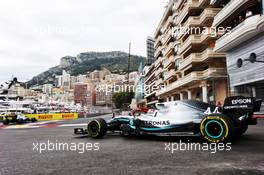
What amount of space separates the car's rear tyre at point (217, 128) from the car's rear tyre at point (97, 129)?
11.1 feet

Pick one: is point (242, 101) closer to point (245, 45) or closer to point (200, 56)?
point (245, 45)

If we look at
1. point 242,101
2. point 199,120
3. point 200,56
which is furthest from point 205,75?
point 199,120

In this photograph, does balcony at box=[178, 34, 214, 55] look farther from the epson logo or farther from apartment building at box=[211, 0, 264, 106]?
the epson logo

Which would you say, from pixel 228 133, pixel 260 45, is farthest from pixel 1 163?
pixel 260 45

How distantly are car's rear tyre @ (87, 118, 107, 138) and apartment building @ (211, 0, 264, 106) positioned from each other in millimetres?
12832

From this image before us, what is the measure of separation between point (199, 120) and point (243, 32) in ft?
46.4

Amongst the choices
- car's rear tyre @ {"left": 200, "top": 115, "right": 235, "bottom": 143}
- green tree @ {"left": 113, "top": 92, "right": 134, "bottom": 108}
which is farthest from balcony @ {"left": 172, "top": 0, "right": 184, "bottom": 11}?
green tree @ {"left": 113, "top": 92, "right": 134, "bottom": 108}

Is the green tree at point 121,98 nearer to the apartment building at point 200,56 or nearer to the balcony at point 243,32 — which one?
the apartment building at point 200,56

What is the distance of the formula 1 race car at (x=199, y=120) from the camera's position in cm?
611

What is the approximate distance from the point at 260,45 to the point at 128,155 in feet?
53.2

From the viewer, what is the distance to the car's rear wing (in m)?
6.47

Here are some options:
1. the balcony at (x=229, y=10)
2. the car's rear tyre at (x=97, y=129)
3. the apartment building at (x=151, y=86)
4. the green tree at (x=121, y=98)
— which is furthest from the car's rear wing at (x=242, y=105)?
the green tree at (x=121, y=98)

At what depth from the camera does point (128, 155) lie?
516cm

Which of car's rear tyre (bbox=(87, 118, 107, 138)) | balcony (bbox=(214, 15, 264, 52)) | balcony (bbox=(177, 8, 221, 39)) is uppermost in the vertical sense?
balcony (bbox=(177, 8, 221, 39))
